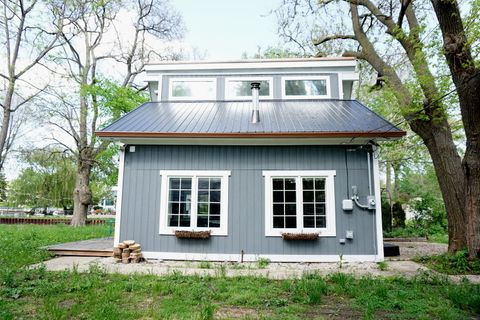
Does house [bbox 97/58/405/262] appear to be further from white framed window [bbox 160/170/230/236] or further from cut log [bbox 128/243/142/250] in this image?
cut log [bbox 128/243/142/250]

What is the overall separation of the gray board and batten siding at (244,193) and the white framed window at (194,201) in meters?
0.14

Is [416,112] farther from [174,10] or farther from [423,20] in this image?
[174,10]

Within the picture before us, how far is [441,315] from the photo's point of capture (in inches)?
136

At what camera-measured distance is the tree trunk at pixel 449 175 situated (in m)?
6.86

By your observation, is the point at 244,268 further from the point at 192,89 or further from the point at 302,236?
the point at 192,89

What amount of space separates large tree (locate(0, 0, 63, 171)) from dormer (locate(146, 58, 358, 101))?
8.82 m

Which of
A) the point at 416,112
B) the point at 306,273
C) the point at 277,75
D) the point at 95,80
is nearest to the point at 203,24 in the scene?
the point at 277,75

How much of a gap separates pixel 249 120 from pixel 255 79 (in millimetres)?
2325

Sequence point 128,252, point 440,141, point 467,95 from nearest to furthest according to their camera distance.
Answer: point 467,95 → point 128,252 → point 440,141

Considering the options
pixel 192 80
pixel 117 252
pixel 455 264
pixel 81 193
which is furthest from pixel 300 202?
pixel 81 193

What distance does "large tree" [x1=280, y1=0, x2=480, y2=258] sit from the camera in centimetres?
585

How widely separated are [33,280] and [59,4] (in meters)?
14.6

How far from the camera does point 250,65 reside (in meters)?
9.45

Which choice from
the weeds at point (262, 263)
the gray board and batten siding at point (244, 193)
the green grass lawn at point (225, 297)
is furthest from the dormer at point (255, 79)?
the green grass lawn at point (225, 297)
